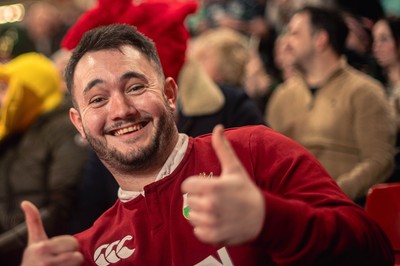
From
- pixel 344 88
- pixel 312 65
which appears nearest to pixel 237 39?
pixel 312 65

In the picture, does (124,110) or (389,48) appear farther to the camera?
(389,48)

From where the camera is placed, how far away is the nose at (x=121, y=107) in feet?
6.01

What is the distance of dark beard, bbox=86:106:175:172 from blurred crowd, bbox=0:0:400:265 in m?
0.93

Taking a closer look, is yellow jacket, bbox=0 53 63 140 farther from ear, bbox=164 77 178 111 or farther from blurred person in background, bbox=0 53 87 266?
ear, bbox=164 77 178 111

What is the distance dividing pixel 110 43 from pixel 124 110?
0.20m

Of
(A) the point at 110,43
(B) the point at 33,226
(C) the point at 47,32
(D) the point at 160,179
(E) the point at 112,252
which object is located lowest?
(C) the point at 47,32

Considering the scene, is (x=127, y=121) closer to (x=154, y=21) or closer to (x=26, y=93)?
(x=154, y=21)

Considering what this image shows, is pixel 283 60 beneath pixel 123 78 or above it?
beneath

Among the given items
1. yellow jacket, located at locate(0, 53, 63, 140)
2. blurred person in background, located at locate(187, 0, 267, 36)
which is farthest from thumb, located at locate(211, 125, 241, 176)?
blurred person in background, located at locate(187, 0, 267, 36)

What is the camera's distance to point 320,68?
13.0ft

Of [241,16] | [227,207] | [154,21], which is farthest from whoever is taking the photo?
[241,16]

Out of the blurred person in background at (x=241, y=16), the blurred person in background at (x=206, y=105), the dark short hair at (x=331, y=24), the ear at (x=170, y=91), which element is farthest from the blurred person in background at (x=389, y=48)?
the ear at (x=170, y=91)

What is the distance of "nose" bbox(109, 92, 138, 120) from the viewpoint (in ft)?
6.01

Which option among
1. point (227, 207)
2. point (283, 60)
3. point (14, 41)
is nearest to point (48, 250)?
point (227, 207)
